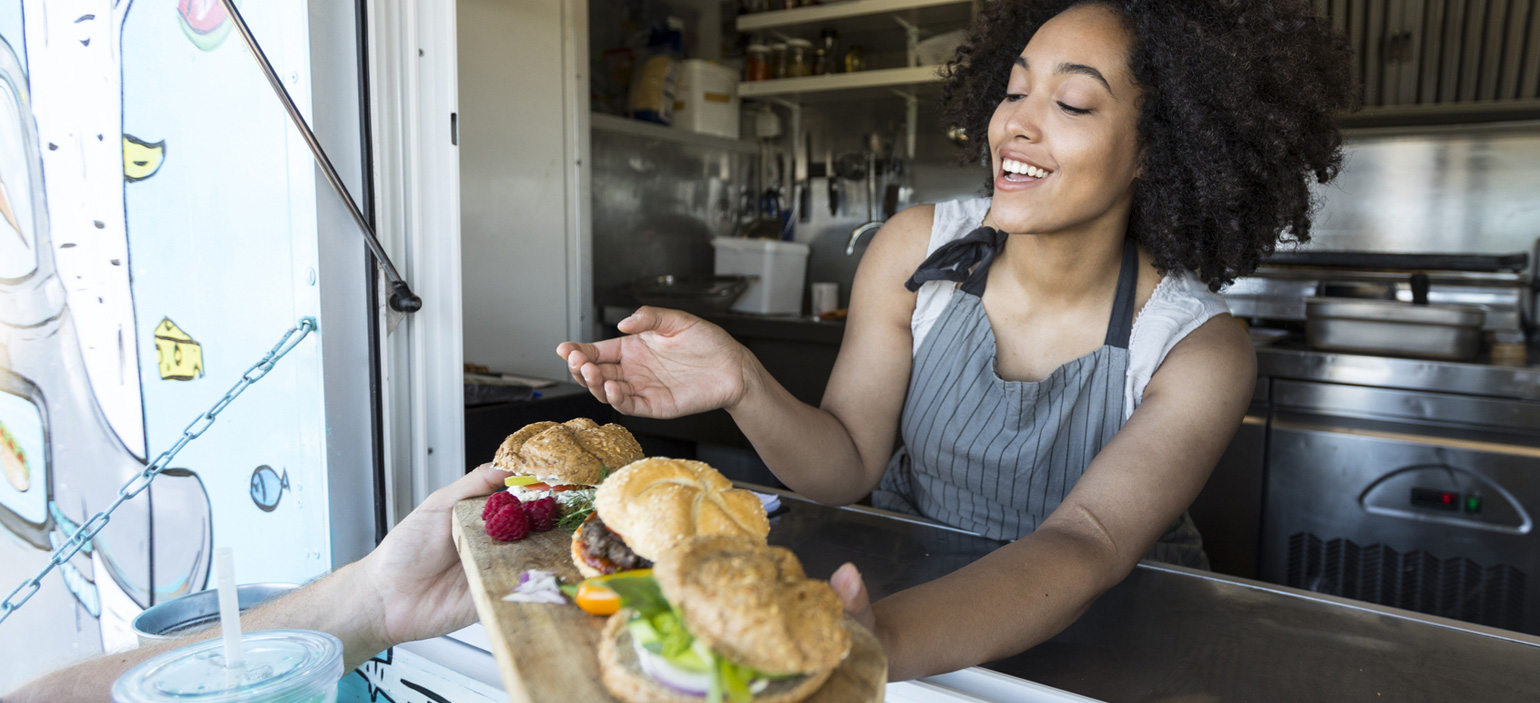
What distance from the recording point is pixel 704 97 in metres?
4.02

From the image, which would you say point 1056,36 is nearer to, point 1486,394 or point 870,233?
point 1486,394

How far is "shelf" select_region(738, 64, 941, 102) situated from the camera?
3.50 m

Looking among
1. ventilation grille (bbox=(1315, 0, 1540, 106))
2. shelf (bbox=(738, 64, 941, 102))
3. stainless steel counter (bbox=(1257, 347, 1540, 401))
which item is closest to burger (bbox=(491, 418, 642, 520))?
stainless steel counter (bbox=(1257, 347, 1540, 401))

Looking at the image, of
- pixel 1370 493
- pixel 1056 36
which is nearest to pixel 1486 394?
pixel 1370 493

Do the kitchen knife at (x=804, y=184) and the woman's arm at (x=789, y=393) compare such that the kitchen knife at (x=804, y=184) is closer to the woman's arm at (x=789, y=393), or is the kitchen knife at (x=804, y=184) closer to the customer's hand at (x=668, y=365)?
the woman's arm at (x=789, y=393)

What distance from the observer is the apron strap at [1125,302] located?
1470mm

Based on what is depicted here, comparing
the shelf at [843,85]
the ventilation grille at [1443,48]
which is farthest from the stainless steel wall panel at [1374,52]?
the shelf at [843,85]

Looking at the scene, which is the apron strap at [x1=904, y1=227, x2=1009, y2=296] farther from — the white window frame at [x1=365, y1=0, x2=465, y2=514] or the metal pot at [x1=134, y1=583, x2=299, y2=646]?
the metal pot at [x1=134, y1=583, x2=299, y2=646]

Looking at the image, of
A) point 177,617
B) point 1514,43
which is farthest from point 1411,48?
point 177,617

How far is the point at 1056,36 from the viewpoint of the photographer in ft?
4.50

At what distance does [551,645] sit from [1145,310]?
114cm

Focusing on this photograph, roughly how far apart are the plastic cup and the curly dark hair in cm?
130

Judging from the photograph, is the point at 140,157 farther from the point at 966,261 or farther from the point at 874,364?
the point at 966,261

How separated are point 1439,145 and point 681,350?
332 cm
